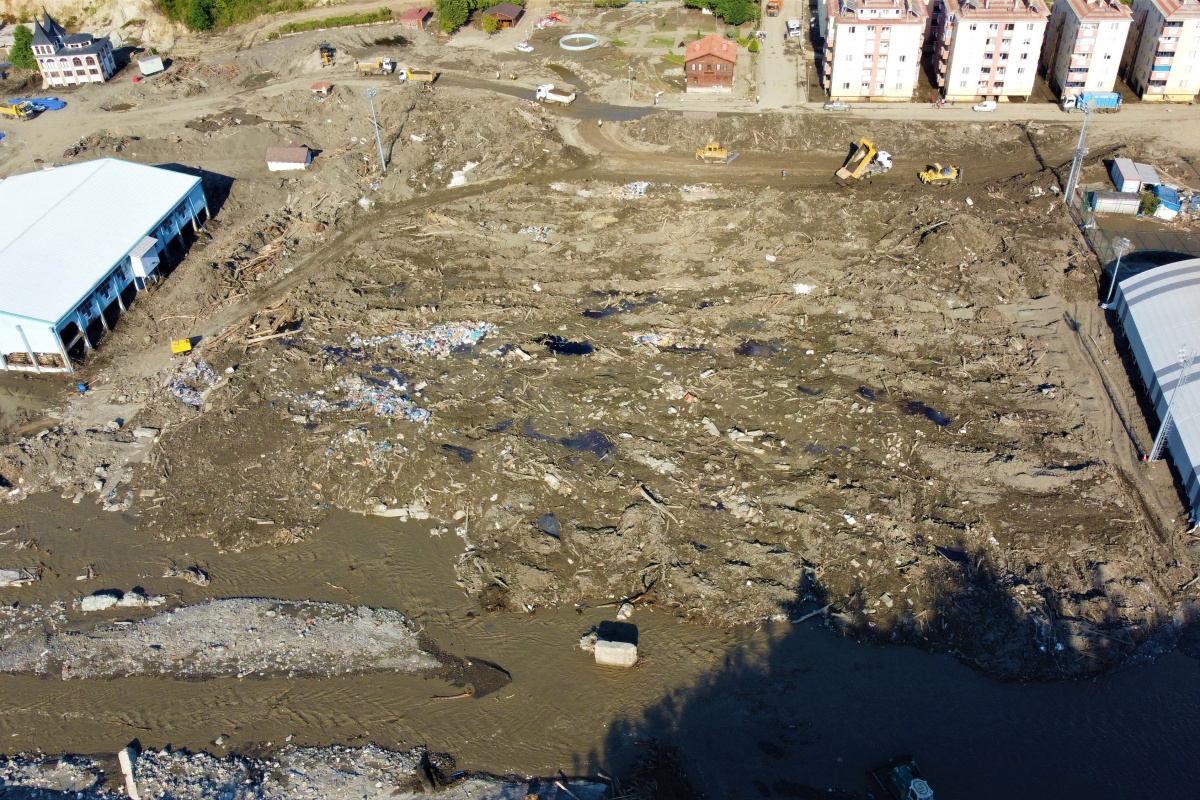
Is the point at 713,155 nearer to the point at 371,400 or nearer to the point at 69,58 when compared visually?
the point at 371,400

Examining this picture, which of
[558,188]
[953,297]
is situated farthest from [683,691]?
[558,188]

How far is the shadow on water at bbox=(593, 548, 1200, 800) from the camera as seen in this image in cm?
2248

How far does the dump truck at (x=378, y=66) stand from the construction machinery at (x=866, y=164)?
29019mm

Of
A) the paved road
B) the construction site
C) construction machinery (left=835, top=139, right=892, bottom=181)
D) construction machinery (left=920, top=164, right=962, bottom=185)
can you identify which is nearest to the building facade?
the construction site

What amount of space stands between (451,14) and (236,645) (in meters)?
48.3

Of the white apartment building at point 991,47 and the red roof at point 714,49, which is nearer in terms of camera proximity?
the white apartment building at point 991,47

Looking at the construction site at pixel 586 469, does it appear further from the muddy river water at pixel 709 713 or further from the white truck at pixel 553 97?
the white truck at pixel 553 97

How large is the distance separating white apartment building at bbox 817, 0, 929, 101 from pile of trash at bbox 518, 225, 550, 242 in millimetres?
21418

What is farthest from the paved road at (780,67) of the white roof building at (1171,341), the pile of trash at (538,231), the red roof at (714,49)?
the white roof building at (1171,341)

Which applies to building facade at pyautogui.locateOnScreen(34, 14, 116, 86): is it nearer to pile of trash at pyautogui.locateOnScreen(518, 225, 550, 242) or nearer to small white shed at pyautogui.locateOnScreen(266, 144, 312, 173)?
small white shed at pyautogui.locateOnScreen(266, 144, 312, 173)

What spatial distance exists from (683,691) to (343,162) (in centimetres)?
3418

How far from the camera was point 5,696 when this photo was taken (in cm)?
2512

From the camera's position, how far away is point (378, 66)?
5675 cm

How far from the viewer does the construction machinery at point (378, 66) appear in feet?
186
